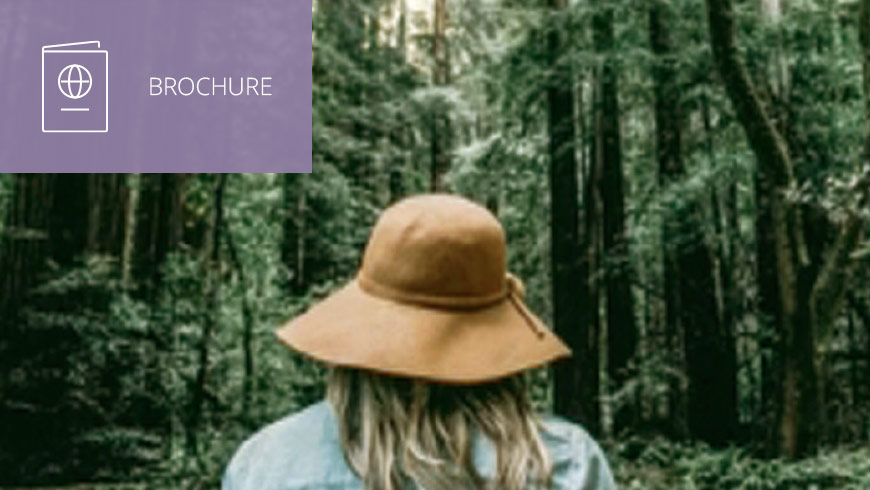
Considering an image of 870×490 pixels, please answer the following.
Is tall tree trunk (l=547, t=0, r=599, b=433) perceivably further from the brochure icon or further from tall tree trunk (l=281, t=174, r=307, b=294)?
the brochure icon

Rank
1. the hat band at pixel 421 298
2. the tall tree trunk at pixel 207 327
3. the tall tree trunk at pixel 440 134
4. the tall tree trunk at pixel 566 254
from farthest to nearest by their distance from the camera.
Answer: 1. the tall tree trunk at pixel 207 327
2. the tall tree trunk at pixel 440 134
3. the tall tree trunk at pixel 566 254
4. the hat band at pixel 421 298

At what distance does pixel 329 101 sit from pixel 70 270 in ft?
11.4

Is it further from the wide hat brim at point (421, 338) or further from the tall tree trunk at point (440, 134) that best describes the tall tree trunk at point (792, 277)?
the wide hat brim at point (421, 338)

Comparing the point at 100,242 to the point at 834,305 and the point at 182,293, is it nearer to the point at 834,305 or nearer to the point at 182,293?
the point at 182,293

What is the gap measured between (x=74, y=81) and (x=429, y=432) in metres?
10.6

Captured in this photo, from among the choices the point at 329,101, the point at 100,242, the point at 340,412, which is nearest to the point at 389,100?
the point at 329,101

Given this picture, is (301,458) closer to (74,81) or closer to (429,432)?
(429,432)

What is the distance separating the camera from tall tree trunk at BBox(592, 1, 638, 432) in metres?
9.23

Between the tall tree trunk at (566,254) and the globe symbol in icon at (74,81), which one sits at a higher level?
the globe symbol in icon at (74,81)

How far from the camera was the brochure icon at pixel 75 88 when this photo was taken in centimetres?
1076

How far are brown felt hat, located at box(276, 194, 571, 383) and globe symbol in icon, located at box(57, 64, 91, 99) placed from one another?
33.1 feet

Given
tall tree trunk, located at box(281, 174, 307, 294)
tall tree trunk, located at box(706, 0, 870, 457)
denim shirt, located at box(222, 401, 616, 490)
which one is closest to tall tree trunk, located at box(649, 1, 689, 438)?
tall tree trunk, located at box(706, 0, 870, 457)

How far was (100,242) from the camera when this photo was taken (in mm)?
11180

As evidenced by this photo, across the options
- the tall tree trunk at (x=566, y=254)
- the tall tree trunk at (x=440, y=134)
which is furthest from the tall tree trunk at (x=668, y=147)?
the tall tree trunk at (x=440, y=134)
